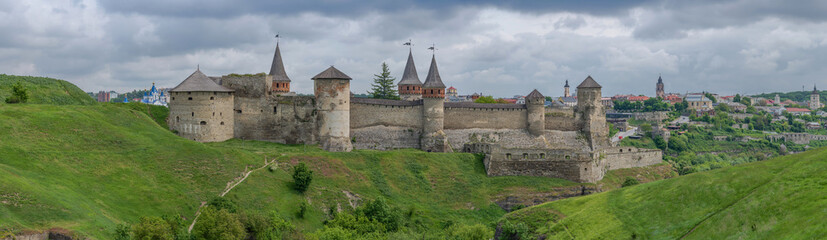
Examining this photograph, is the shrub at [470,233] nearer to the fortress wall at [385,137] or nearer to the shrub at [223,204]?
the shrub at [223,204]

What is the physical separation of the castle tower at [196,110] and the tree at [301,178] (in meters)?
14.4

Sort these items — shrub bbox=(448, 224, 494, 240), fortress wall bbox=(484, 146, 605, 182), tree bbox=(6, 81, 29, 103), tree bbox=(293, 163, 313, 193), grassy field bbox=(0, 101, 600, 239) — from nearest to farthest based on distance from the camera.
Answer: grassy field bbox=(0, 101, 600, 239) < shrub bbox=(448, 224, 494, 240) < tree bbox=(293, 163, 313, 193) < tree bbox=(6, 81, 29, 103) < fortress wall bbox=(484, 146, 605, 182)

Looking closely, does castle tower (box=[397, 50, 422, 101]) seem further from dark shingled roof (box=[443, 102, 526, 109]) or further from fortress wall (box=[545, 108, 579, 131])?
fortress wall (box=[545, 108, 579, 131])

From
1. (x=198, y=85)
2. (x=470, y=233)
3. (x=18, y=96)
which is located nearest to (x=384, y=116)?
(x=198, y=85)

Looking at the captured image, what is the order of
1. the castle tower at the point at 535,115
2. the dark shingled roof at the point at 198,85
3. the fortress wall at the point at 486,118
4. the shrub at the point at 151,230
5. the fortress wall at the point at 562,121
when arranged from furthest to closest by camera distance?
1. the fortress wall at the point at 562,121
2. the castle tower at the point at 535,115
3. the fortress wall at the point at 486,118
4. the dark shingled roof at the point at 198,85
5. the shrub at the point at 151,230

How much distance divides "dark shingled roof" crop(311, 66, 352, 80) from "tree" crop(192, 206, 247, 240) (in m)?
26.1

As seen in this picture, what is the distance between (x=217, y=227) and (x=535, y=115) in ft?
145

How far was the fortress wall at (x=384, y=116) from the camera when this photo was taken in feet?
235

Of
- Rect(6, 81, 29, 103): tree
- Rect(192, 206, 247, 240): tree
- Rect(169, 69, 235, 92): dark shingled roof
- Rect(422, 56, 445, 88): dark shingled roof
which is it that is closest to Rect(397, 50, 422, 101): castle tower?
Rect(422, 56, 445, 88): dark shingled roof

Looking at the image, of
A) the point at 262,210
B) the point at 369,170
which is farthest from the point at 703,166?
the point at 262,210

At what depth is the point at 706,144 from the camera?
143375 millimetres

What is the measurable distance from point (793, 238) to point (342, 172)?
38.0 metres

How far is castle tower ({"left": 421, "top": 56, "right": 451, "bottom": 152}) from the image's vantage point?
72000mm

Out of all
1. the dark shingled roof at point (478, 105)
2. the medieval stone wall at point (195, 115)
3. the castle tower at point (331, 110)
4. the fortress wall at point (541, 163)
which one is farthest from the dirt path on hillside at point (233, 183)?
the dark shingled roof at point (478, 105)
